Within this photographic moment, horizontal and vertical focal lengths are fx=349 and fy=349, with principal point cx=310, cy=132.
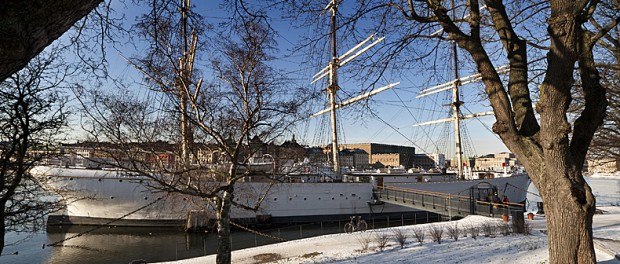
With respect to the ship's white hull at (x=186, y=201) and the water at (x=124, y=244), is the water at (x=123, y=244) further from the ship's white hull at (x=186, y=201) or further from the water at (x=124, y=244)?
the ship's white hull at (x=186, y=201)

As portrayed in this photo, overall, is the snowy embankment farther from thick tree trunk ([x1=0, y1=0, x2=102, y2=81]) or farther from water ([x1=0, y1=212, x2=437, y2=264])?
thick tree trunk ([x1=0, y1=0, x2=102, y2=81])

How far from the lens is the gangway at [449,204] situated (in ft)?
54.9

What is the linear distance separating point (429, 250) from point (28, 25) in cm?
959

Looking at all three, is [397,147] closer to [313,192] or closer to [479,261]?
[313,192]

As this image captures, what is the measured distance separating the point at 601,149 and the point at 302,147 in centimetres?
1028

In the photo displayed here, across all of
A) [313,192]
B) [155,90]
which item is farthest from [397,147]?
[155,90]

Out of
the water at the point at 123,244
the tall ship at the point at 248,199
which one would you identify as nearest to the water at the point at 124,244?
the water at the point at 123,244

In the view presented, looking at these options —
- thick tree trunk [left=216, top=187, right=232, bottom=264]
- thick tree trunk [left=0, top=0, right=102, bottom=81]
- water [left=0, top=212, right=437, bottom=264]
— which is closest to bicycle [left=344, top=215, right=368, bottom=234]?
water [left=0, top=212, right=437, bottom=264]

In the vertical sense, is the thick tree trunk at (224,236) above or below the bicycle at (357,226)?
above

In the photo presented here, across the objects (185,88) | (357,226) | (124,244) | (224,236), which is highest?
(185,88)

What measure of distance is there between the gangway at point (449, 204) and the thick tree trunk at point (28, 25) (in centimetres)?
1687

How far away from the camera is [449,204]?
19016 millimetres

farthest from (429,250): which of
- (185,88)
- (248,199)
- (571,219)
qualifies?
(248,199)

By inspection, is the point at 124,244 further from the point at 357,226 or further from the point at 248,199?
the point at 357,226
